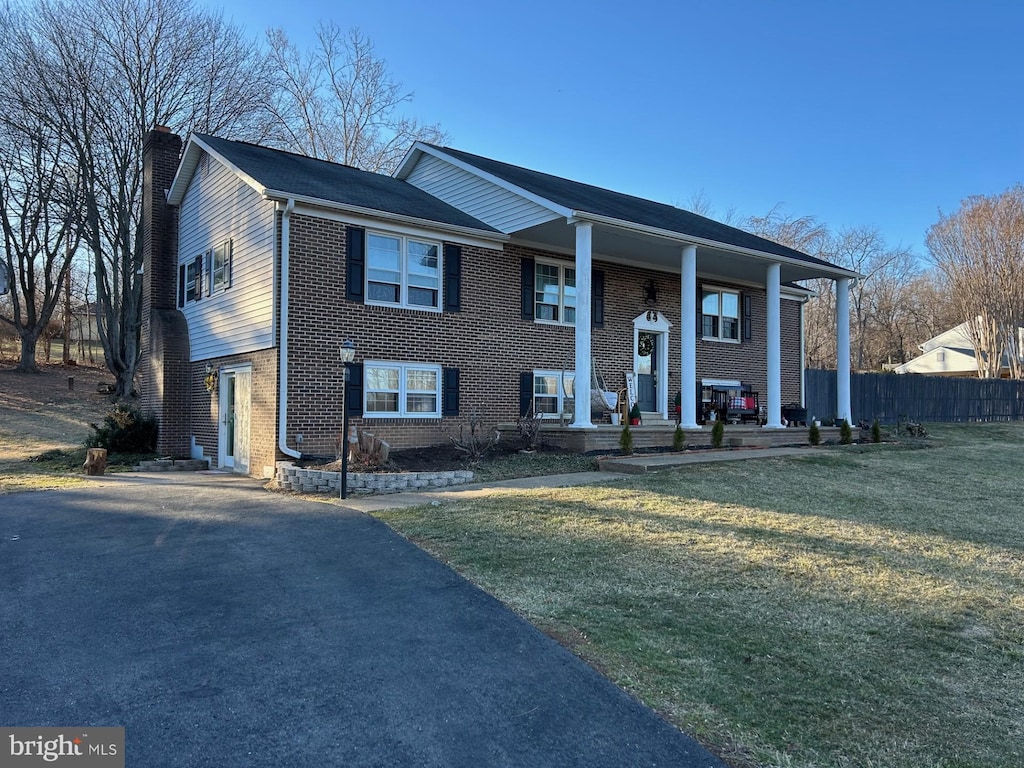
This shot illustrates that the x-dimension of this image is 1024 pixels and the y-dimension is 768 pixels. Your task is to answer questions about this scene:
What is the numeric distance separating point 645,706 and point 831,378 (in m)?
21.9

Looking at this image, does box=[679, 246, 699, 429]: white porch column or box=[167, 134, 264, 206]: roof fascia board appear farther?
box=[679, 246, 699, 429]: white porch column

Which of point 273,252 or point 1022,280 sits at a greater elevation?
point 1022,280

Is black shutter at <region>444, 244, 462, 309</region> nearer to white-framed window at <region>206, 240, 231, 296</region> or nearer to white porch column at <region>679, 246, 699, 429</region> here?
white-framed window at <region>206, 240, 231, 296</region>

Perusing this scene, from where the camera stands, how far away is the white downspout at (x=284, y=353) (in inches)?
473

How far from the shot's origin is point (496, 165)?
1723 cm

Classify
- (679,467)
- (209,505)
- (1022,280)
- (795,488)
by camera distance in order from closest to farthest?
(209,505), (795,488), (679,467), (1022,280)

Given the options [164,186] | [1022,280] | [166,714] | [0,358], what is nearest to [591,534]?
[166,714]

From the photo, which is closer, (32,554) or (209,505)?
(32,554)

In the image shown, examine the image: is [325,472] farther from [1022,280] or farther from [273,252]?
[1022,280]

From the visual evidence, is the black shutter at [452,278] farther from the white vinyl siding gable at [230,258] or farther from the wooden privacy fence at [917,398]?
the wooden privacy fence at [917,398]

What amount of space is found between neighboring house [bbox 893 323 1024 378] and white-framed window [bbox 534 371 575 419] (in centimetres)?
3703

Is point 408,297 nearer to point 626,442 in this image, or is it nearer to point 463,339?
point 463,339

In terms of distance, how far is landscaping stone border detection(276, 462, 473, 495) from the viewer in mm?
10242

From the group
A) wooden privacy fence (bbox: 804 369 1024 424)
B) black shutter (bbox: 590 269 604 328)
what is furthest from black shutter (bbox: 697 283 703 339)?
wooden privacy fence (bbox: 804 369 1024 424)
